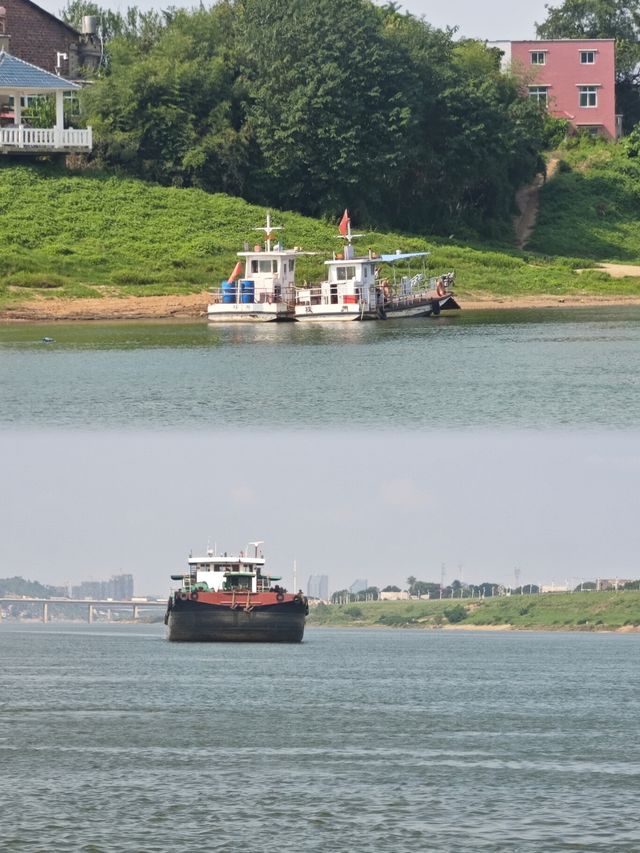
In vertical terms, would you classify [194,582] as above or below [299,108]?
below

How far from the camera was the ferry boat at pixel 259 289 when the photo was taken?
75.2 meters

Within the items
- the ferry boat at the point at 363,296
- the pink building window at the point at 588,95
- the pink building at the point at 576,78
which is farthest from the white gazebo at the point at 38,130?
the pink building window at the point at 588,95

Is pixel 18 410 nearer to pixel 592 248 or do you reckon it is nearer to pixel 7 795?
pixel 7 795

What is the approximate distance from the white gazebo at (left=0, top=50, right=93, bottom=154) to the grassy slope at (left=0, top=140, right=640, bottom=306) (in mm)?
988

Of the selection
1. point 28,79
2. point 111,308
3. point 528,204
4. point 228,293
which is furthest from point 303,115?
point 528,204

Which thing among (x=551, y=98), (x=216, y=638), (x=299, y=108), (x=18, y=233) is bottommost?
(x=216, y=638)

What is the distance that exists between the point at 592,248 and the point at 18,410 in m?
51.8

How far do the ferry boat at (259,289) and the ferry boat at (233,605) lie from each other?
1843 centimetres

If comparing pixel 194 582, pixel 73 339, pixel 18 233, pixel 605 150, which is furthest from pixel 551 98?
pixel 73 339

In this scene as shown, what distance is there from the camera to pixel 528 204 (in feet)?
343

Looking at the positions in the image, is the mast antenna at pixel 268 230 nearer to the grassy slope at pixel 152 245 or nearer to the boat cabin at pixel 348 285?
the grassy slope at pixel 152 245

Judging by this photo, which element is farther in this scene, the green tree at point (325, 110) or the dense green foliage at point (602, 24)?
the dense green foliage at point (602, 24)

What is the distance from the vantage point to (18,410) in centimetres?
5100

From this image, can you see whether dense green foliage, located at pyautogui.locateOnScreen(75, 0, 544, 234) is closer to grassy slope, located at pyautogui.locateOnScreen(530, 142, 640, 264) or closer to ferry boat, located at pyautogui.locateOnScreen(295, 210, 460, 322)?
grassy slope, located at pyautogui.locateOnScreen(530, 142, 640, 264)
